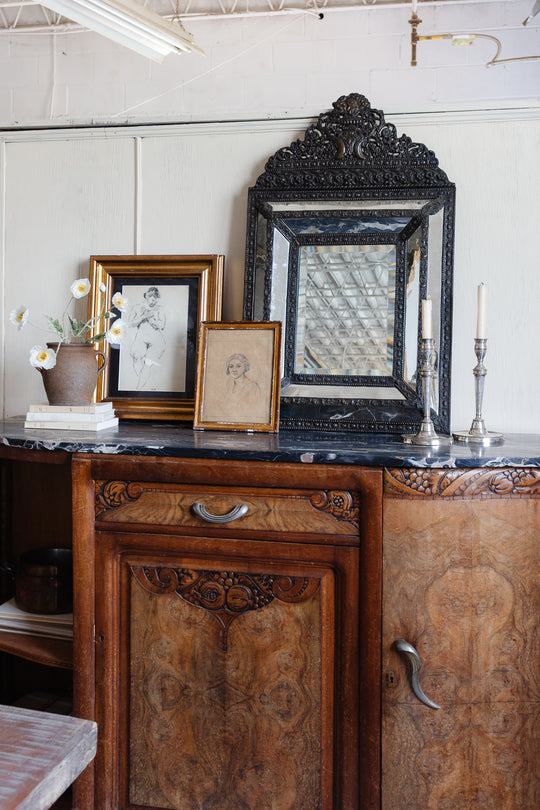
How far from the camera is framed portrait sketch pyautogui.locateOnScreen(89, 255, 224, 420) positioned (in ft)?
7.38

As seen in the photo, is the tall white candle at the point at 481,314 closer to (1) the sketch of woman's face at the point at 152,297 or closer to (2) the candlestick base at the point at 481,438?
(2) the candlestick base at the point at 481,438

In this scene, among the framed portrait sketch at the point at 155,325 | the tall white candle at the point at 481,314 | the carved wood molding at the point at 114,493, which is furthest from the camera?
the framed portrait sketch at the point at 155,325

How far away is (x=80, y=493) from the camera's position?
5.65ft

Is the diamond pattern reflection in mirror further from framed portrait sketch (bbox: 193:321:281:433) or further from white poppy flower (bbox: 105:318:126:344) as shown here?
white poppy flower (bbox: 105:318:126:344)

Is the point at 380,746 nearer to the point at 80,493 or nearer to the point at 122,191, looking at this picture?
the point at 80,493

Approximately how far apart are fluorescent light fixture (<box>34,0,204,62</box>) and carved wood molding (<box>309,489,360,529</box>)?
1439 millimetres

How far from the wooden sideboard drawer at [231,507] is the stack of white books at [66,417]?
0.32 meters

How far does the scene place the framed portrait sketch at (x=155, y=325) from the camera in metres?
2.25

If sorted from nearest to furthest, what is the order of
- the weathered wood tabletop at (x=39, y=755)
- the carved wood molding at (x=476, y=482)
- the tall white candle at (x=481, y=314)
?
the weathered wood tabletop at (x=39, y=755) < the carved wood molding at (x=476, y=482) < the tall white candle at (x=481, y=314)

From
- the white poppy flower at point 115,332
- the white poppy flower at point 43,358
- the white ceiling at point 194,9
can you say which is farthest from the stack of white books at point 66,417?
the white ceiling at point 194,9

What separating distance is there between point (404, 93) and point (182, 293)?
107 centimetres

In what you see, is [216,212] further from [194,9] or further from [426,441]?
A: [426,441]

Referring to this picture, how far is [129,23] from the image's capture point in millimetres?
1822

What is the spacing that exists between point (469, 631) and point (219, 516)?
0.70 meters
